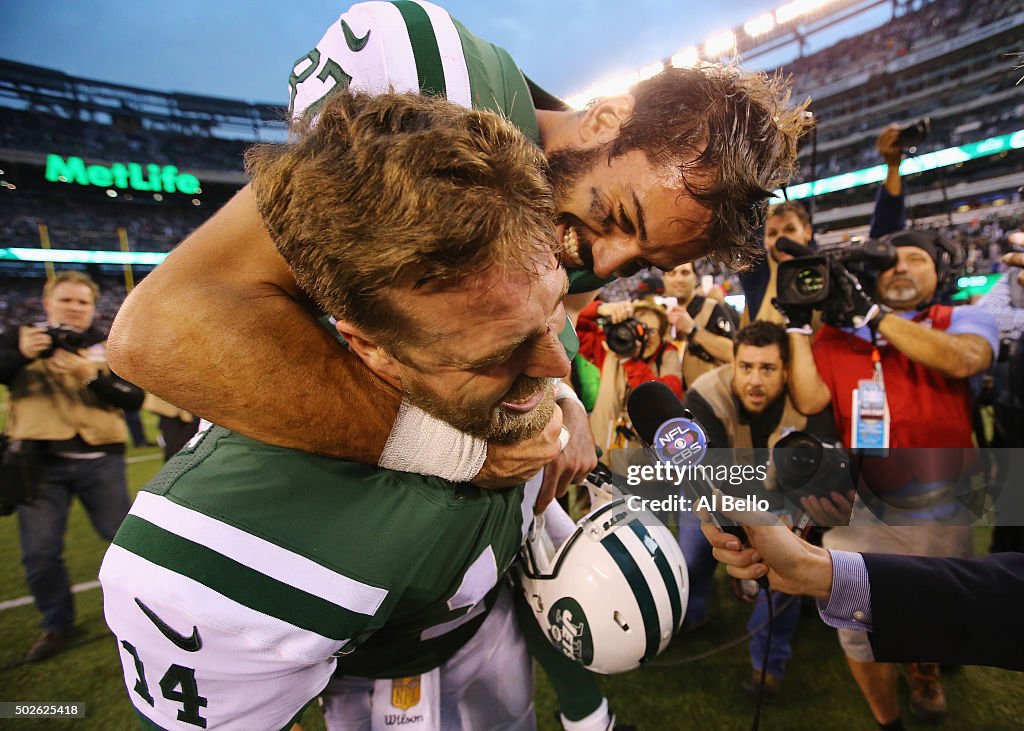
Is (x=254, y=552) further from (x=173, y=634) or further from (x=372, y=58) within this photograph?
(x=372, y=58)

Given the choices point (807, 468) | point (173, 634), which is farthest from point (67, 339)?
point (807, 468)

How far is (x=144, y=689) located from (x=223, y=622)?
11.0 inches

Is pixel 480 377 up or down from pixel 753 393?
up

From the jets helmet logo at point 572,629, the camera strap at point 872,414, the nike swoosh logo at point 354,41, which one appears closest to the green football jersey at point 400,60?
the nike swoosh logo at point 354,41

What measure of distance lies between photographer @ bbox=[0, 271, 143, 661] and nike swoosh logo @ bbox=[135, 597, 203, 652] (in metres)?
3.14

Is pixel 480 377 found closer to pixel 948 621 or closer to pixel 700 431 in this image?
pixel 700 431

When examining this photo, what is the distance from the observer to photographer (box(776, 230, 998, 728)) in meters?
2.12

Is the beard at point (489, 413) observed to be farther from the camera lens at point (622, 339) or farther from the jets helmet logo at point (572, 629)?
the camera lens at point (622, 339)

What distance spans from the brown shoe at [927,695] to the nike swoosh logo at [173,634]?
2956mm

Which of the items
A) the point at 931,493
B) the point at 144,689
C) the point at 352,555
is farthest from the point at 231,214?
the point at 931,493

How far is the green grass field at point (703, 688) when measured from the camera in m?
2.37

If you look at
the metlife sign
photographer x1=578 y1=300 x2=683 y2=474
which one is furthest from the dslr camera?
the metlife sign

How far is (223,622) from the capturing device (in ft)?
2.77

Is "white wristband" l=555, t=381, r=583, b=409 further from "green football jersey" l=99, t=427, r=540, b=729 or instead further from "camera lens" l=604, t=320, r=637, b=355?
"camera lens" l=604, t=320, r=637, b=355
